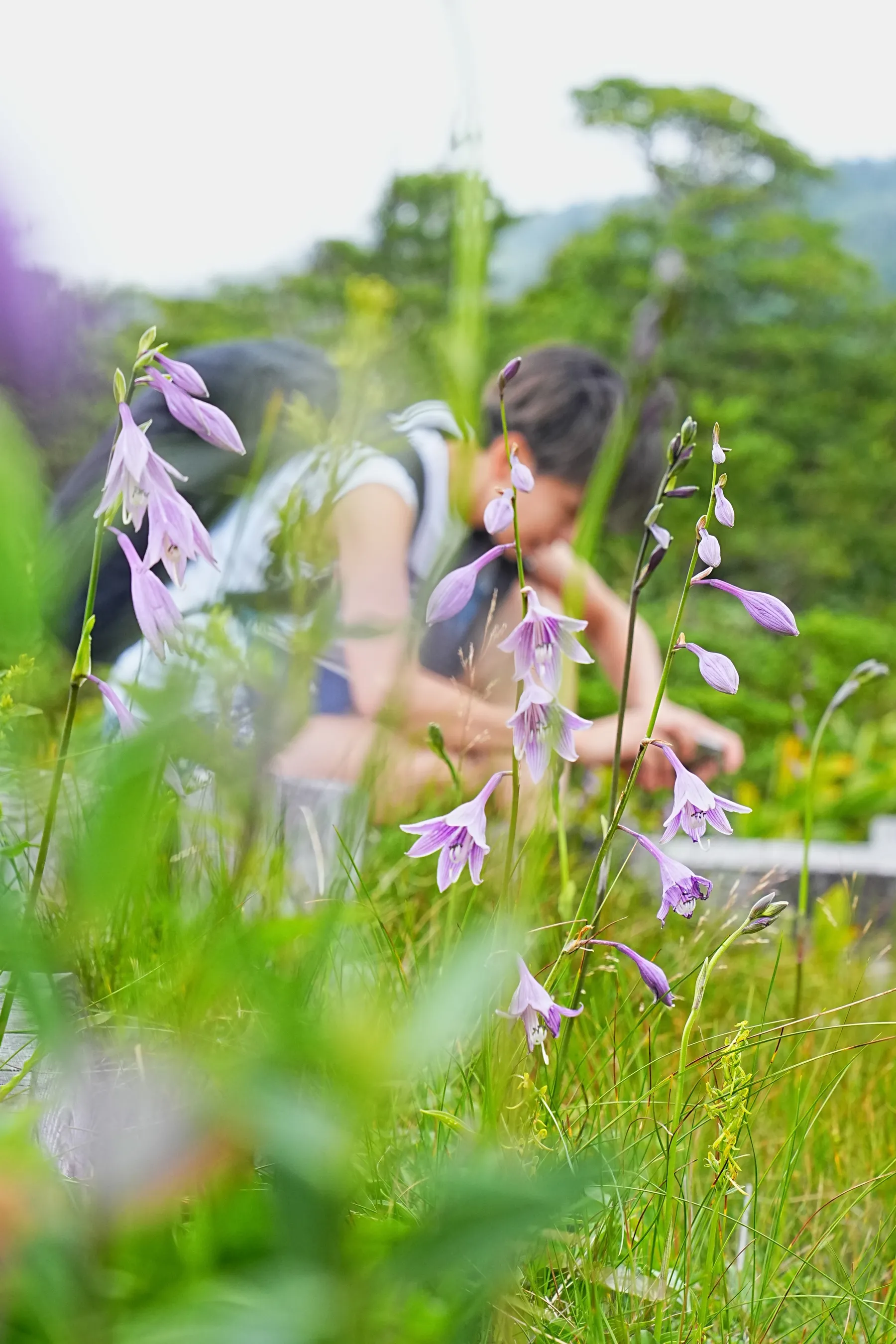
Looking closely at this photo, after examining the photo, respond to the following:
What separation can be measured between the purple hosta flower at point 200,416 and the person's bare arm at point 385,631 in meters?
0.08

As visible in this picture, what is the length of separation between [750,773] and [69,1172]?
12.7 ft

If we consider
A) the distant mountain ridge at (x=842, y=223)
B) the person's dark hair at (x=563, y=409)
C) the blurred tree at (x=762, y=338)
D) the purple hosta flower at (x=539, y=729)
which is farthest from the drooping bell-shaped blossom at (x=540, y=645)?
the blurred tree at (x=762, y=338)

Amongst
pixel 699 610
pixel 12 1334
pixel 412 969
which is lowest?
pixel 699 610

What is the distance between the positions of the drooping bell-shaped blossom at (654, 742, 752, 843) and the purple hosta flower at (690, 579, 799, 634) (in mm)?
94

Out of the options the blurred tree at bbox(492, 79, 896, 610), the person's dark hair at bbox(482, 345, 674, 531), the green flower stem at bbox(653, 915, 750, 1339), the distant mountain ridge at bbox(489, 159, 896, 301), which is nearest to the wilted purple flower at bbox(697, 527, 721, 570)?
the green flower stem at bbox(653, 915, 750, 1339)

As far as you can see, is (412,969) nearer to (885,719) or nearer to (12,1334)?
(12,1334)

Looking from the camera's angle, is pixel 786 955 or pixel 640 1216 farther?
pixel 786 955

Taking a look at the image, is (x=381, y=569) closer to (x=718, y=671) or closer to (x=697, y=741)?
(x=718, y=671)

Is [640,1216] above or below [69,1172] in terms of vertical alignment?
below

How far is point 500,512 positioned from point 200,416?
0.18 metres

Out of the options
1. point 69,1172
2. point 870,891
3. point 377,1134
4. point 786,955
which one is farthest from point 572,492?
point 69,1172

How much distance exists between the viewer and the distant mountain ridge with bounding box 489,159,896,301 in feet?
33.4

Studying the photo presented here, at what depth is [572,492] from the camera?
2.51 metres

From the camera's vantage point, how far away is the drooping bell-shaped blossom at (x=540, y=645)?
2.14 feet
